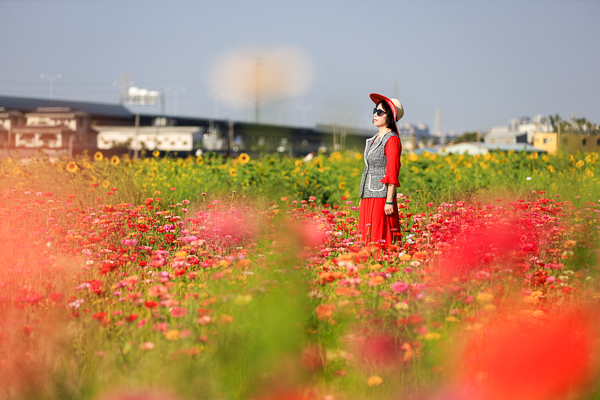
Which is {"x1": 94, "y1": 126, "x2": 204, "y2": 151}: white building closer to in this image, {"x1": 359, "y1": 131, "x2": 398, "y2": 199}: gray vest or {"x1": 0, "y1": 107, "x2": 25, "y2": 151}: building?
{"x1": 0, "y1": 107, "x2": 25, "y2": 151}: building

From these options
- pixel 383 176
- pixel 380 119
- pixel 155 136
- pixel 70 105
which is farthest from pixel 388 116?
pixel 70 105

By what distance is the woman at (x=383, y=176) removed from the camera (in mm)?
4719

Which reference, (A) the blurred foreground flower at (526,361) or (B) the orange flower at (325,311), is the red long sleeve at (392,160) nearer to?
(A) the blurred foreground flower at (526,361)

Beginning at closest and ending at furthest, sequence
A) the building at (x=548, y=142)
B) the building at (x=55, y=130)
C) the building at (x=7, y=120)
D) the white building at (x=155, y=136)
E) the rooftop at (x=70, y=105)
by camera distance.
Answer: the building at (x=548, y=142), the building at (x=55, y=130), the building at (x=7, y=120), the white building at (x=155, y=136), the rooftop at (x=70, y=105)

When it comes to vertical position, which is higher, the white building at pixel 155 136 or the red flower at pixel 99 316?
the white building at pixel 155 136

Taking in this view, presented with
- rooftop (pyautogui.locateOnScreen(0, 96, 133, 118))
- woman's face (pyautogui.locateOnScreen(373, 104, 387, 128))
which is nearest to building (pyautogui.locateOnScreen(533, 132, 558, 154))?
woman's face (pyautogui.locateOnScreen(373, 104, 387, 128))

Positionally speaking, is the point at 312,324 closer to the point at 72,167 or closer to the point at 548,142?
the point at 72,167

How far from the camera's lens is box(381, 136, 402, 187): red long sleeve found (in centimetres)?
470

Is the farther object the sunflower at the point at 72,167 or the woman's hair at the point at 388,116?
the sunflower at the point at 72,167

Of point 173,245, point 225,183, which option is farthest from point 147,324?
point 225,183

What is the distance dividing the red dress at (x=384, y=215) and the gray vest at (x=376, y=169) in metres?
0.05

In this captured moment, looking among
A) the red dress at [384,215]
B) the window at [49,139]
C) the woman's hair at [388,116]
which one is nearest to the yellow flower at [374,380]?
the red dress at [384,215]

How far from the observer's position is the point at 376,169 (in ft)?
16.1

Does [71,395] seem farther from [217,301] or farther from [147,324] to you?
[217,301]
